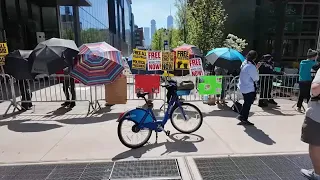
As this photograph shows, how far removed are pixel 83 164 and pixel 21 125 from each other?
10.2ft

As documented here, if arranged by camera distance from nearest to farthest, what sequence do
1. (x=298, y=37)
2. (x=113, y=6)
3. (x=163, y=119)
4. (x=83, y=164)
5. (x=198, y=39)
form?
(x=83, y=164) → (x=163, y=119) → (x=198, y=39) → (x=298, y=37) → (x=113, y=6)

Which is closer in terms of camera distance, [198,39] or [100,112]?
[100,112]

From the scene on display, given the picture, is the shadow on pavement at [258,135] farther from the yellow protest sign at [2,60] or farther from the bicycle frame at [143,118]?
the yellow protest sign at [2,60]

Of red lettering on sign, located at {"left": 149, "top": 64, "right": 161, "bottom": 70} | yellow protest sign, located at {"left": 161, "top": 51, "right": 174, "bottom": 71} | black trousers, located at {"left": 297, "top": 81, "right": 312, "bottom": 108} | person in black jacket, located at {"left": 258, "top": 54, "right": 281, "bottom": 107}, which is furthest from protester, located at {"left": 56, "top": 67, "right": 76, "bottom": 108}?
black trousers, located at {"left": 297, "top": 81, "right": 312, "bottom": 108}

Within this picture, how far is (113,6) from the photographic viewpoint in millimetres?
59125

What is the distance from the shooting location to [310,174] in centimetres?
362

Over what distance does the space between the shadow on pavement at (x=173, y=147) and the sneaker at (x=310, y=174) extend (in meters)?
1.78

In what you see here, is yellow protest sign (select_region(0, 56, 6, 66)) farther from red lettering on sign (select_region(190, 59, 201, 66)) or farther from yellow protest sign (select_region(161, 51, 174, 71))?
red lettering on sign (select_region(190, 59, 201, 66))

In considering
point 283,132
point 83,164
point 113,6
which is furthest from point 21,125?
point 113,6

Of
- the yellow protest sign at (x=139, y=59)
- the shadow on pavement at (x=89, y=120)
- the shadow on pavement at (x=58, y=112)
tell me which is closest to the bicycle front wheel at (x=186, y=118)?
the shadow on pavement at (x=89, y=120)

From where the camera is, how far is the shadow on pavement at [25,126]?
19.8 ft

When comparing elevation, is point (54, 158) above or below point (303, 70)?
below

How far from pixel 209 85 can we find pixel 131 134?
3.65 meters

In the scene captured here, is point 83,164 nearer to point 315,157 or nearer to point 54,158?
point 54,158
